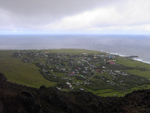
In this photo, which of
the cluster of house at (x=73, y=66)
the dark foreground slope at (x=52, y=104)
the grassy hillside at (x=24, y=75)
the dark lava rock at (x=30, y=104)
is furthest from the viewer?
the cluster of house at (x=73, y=66)

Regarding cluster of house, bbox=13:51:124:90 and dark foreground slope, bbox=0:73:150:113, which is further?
cluster of house, bbox=13:51:124:90

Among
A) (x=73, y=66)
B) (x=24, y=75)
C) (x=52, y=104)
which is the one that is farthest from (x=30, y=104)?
(x=73, y=66)

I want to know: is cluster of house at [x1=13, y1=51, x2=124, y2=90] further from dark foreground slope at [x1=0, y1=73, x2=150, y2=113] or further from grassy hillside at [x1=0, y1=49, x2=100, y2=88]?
dark foreground slope at [x1=0, y1=73, x2=150, y2=113]

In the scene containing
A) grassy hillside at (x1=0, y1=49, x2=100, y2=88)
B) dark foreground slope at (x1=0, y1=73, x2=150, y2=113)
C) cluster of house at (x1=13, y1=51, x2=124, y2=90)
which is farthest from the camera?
cluster of house at (x1=13, y1=51, x2=124, y2=90)

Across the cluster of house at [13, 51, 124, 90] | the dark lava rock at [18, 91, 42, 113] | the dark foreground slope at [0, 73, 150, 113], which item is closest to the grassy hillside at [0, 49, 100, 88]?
the cluster of house at [13, 51, 124, 90]

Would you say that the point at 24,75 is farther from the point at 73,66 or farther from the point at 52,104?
the point at 52,104

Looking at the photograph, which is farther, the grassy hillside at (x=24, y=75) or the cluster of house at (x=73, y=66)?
the cluster of house at (x=73, y=66)

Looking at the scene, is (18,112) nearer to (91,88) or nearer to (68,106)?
(68,106)

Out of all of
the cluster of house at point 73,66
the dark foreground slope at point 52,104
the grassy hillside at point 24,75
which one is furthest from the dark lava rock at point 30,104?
the cluster of house at point 73,66

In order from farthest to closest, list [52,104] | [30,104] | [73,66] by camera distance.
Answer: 1. [73,66]
2. [52,104]
3. [30,104]

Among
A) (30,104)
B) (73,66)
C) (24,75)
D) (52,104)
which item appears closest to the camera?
(30,104)

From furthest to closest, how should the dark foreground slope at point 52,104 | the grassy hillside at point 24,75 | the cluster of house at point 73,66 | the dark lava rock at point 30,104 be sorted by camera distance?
the cluster of house at point 73,66 < the grassy hillside at point 24,75 < the dark lava rock at point 30,104 < the dark foreground slope at point 52,104

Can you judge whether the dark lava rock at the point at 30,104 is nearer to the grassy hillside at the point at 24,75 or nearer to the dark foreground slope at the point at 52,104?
the dark foreground slope at the point at 52,104
